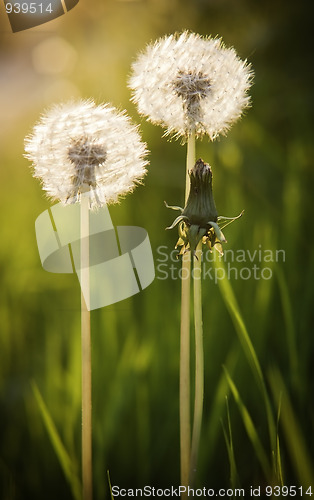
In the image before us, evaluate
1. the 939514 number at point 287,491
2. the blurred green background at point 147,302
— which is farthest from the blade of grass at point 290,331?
the 939514 number at point 287,491

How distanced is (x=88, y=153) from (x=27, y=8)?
24 centimetres

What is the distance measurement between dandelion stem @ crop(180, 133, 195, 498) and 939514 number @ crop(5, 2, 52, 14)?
266 millimetres

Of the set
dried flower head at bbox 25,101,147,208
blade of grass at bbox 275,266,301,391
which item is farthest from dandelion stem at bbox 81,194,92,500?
blade of grass at bbox 275,266,301,391

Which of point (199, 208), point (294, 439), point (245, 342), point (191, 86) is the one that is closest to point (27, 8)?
point (191, 86)

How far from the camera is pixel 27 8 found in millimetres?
711

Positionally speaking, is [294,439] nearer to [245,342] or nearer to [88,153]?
[245,342]

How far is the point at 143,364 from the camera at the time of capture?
72 centimetres

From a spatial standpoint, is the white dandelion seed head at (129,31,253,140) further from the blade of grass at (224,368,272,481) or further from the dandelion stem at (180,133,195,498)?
the blade of grass at (224,368,272,481)

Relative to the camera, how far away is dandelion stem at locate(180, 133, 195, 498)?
1.89 ft

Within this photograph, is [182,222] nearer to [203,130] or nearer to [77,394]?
[203,130]

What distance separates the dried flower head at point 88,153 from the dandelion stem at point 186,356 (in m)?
0.06

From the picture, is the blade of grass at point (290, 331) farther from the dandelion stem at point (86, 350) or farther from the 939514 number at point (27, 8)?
the 939514 number at point (27, 8)

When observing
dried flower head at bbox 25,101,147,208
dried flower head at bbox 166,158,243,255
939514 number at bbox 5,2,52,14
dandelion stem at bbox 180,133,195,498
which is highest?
939514 number at bbox 5,2,52,14

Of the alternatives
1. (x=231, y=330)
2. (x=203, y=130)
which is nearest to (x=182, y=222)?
(x=203, y=130)
